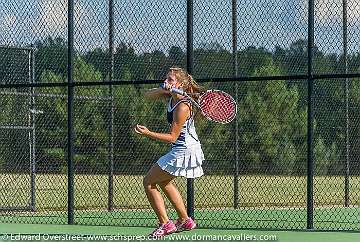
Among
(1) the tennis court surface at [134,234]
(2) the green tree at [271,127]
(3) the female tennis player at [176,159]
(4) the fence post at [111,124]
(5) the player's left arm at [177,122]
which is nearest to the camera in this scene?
(5) the player's left arm at [177,122]

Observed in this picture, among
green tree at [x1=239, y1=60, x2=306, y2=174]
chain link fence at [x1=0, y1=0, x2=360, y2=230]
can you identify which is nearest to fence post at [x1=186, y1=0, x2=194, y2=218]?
chain link fence at [x1=0, y1=0, x2=360, y2=230]

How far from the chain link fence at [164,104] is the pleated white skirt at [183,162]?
483 millimetres

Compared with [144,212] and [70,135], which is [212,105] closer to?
[70,135]

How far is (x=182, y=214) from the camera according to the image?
1084 cm

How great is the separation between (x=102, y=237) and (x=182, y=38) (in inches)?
182

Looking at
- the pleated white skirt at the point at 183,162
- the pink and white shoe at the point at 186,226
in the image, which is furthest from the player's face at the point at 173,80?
the pink and white shoe at the point at 186,226

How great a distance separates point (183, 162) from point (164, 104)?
963cm

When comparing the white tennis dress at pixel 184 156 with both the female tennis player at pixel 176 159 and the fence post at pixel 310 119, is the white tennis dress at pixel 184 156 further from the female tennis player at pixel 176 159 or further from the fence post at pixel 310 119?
the fence post at pixel 310 119

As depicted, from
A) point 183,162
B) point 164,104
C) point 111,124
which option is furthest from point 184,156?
point 164,104

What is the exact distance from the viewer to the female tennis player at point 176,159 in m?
10.6

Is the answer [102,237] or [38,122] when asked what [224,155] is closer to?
[38,122]

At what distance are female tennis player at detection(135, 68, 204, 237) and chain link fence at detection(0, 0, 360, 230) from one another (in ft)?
1.40

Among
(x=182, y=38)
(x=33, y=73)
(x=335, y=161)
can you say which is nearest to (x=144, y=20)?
(x=182, y=38)

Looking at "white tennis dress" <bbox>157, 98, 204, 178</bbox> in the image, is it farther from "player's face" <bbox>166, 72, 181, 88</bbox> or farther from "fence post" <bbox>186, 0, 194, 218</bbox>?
"fence post" <bbox>186, 0, 194, 218</bbox>
